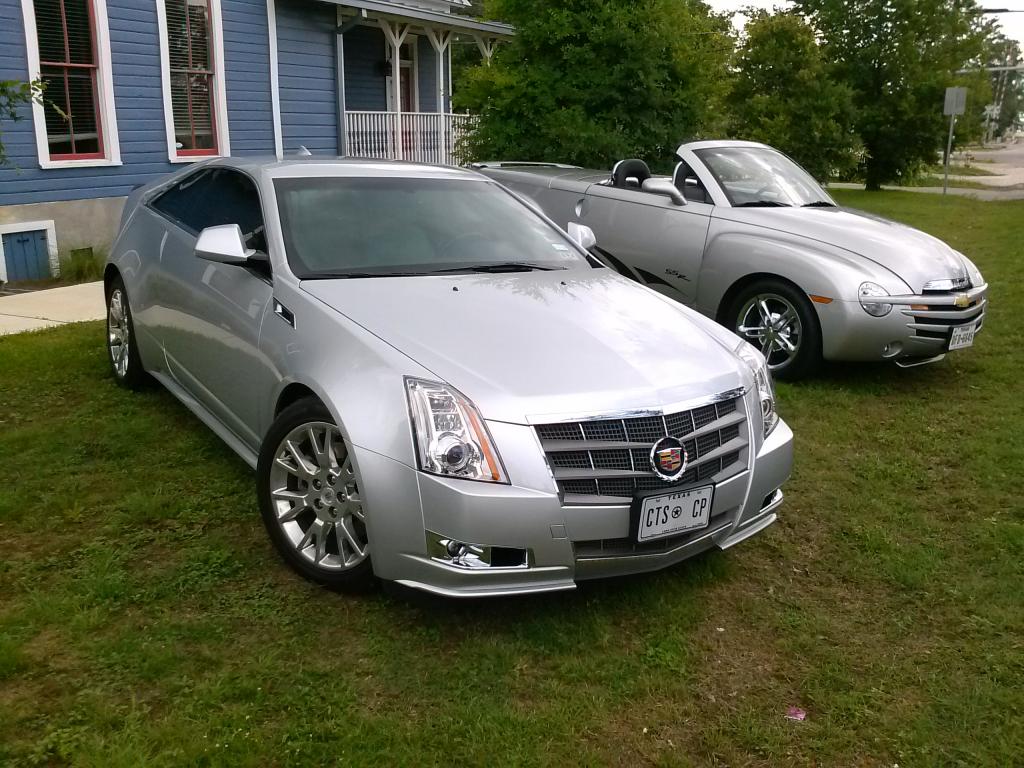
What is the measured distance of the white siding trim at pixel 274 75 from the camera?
13.7 metres

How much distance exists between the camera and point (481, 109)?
12195 mm

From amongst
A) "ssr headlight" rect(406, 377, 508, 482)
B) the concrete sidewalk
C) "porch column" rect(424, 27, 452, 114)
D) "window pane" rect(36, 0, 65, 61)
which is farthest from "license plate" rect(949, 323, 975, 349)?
"porch column" rect(424, 27, 452, 114)

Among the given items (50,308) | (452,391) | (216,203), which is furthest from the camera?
(50,308)

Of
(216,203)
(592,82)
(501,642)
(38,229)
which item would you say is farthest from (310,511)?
(592,82)

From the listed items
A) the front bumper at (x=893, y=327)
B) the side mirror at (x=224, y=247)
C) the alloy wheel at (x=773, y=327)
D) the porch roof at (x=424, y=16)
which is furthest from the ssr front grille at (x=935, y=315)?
the porch roof at (x=424, y=16)

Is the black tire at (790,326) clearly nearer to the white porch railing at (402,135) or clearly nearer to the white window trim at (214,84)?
the white window trim at (214,84)

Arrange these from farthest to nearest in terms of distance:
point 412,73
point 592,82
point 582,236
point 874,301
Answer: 1. point 412,73
2. point 592,82
3. point 874,301
4. point 582,236

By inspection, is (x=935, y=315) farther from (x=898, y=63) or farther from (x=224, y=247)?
(x=898, y=63)

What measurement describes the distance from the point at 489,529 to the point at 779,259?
4.31m

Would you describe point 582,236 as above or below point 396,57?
below

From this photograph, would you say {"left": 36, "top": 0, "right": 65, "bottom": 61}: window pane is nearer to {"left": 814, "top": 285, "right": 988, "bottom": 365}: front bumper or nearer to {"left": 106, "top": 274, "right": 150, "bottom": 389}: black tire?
{"left": 106, "top": 274, "right": 150, "bottom": 389}: black tire

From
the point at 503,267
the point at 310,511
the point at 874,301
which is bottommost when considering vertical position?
the point at 310,511

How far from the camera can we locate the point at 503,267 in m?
4.43

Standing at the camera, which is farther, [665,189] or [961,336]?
[665,189]
